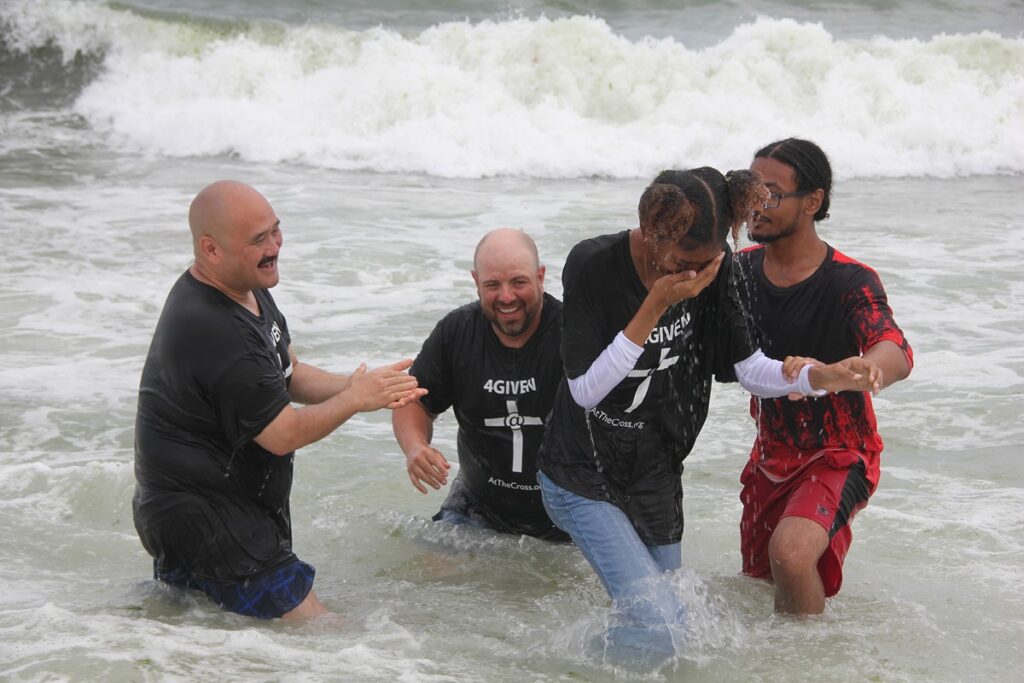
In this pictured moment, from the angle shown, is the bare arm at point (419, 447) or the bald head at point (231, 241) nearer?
the bald head at point (231, 241)

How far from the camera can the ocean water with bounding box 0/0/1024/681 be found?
466 cm

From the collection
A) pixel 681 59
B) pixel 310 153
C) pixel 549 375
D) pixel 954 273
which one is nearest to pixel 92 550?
→ pixel 549 375

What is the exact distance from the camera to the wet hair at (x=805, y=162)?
4875 millimetres

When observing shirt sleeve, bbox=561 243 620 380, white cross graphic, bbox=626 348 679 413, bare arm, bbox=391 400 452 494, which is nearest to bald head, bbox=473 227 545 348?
bare arm, bbox=391 400 452 494

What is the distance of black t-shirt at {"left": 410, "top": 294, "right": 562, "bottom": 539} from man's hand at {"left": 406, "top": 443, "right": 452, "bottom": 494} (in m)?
0.51

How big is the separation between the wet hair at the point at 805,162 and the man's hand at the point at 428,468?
1773 mm

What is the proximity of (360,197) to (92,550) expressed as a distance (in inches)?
379

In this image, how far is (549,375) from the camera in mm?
5203

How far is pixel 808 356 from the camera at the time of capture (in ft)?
15.8

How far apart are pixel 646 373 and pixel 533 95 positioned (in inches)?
623

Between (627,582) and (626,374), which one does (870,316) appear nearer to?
(626,374)

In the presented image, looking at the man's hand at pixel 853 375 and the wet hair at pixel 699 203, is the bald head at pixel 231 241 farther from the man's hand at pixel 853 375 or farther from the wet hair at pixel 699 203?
the man's hand at pixel 853 375

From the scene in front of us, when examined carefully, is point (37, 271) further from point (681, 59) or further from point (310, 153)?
point (681, 59)

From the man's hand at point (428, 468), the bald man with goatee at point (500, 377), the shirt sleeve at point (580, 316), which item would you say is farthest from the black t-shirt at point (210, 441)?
the shirt sleeve at point (580, 316)
